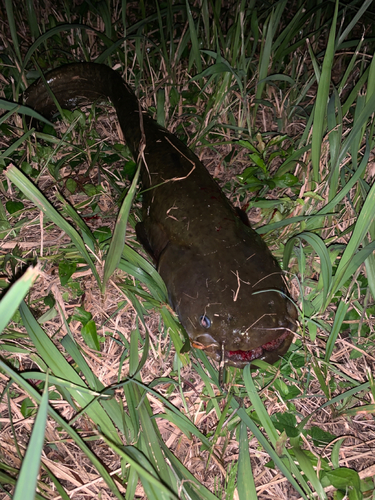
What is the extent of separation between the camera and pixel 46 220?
2.28m

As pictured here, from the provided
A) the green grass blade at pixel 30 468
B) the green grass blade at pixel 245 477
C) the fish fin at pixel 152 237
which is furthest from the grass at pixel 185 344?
the green grass blade at pixel 30 468

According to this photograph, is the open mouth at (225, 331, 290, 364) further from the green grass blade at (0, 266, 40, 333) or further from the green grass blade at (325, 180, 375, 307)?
the green grass blade at (0, 266, 40, 333)

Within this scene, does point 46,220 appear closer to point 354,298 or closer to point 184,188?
point 184,188

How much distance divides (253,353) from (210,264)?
1.49ft

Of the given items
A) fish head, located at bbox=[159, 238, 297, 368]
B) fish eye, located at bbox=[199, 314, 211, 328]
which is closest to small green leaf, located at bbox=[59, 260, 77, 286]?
fish head, located at bbox=[159, 238, 297, 368]

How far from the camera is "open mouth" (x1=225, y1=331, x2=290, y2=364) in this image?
5.57ft

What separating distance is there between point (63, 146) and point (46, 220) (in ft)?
2.40

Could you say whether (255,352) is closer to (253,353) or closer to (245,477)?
(253,353)

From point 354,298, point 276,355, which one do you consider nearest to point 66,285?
point 276,355

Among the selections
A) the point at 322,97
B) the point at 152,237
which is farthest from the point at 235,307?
the point at 322,97

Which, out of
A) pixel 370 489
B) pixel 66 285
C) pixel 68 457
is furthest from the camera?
pixel 66 285

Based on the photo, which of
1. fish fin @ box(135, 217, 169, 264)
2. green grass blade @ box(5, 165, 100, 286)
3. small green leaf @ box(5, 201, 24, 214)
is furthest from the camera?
small green leaf @ box(5, 201, 24, 214)

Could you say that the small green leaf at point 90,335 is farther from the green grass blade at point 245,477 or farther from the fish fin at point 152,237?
the green grass blade at point 245,477

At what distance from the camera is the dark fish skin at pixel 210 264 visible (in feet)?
5.48
